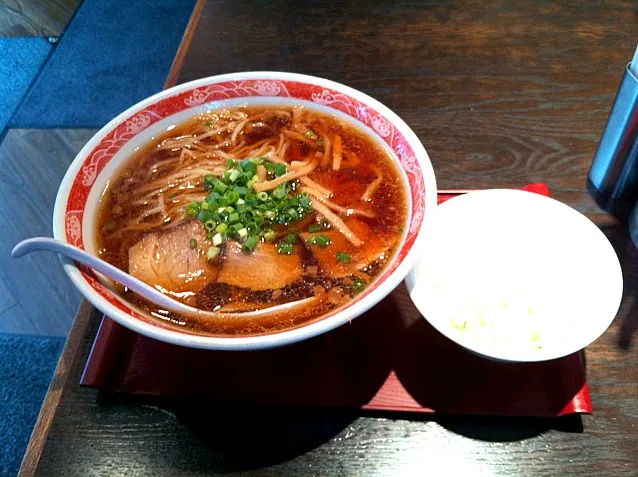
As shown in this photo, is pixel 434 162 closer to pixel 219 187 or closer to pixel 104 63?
pixel 219 187

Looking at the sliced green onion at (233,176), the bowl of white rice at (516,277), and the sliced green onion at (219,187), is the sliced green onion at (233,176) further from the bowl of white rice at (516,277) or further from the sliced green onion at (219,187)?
the bowl of white rice at (516,277)

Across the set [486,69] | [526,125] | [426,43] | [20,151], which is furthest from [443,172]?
[20,151]

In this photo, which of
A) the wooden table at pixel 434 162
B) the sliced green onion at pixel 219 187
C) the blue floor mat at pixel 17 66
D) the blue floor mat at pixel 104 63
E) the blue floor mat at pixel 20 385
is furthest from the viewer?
the blue floor mat at pixel 17 66

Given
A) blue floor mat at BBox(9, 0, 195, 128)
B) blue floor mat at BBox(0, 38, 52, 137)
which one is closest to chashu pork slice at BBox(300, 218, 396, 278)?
blue floor mat at BBox(9, 0, 195, 128)

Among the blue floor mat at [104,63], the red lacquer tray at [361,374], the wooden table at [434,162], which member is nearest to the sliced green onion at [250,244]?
the red lacquer tray at [361,374]

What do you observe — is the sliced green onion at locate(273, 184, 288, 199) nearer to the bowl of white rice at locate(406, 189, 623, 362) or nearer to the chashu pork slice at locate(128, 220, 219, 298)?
the chashu pork slice at locate(128, 220, 219, 298)

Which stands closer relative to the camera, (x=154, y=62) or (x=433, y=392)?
(x=433, y=392)

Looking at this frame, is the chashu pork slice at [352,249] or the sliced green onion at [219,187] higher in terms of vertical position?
the sliced green onion at [219,187]

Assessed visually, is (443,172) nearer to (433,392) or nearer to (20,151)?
(433,392)
